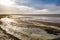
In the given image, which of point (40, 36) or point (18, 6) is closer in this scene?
point (40, 36)

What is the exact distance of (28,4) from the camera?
5.72 feet

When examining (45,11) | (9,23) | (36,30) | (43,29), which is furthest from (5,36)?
(45,11)

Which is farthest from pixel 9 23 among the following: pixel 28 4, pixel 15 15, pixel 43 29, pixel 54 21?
pixel 54 21

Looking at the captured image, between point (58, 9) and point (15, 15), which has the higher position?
point (58, 9)

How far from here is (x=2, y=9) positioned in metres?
1.78

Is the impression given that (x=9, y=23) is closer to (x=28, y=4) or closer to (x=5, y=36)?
(x=5, y=36)

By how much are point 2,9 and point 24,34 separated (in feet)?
1.69

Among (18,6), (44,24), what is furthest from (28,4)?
(44,24)

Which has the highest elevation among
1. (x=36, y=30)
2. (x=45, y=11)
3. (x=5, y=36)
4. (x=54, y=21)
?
(x=45, y=11)

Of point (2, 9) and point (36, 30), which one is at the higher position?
point (2, 9)

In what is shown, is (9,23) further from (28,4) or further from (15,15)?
(28,4)

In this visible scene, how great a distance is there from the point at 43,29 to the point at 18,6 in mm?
511

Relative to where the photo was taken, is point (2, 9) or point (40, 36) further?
point (2, 9)

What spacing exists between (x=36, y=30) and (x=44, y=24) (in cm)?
15
